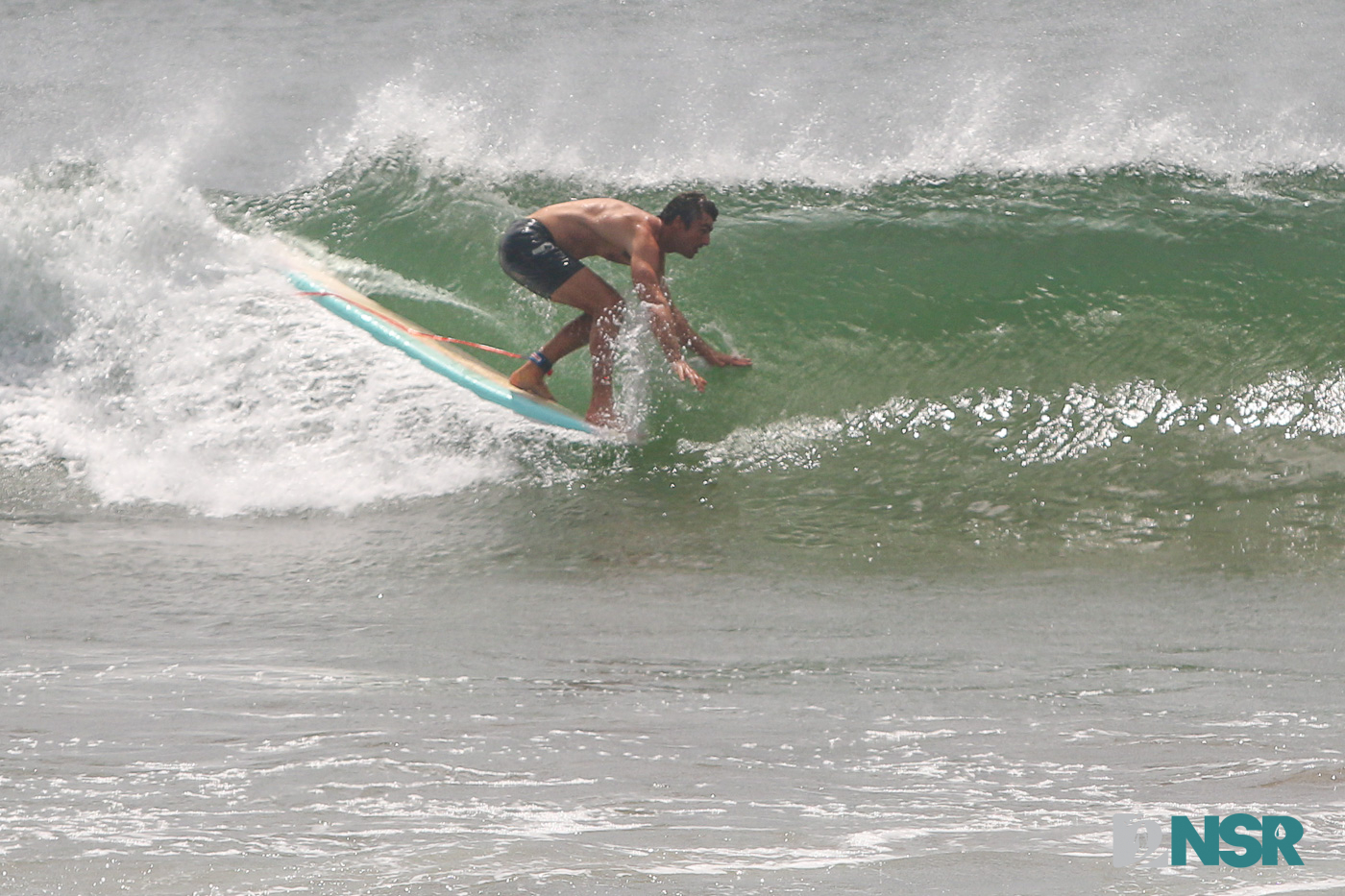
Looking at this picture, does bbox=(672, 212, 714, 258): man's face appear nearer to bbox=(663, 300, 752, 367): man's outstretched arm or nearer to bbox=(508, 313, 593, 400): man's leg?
bbox=(663, 300, 752, 367): man's outstretched arm

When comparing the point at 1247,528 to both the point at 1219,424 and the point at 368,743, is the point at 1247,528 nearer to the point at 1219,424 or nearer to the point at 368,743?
the point at 1219,424

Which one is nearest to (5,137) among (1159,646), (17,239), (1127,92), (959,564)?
(17,239)

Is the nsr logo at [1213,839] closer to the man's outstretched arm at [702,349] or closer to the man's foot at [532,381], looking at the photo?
the man's outstretched arm at [702,349]

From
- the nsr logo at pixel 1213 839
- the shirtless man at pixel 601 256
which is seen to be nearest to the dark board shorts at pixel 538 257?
the shirtless man at pixel 601 256

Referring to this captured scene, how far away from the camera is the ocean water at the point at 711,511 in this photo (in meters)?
2.41

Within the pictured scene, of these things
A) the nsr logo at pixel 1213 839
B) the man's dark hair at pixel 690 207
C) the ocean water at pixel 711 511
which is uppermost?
the man's dark hair at pixel 690 207

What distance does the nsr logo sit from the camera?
2.18 metres

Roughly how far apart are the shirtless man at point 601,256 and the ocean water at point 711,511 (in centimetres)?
14

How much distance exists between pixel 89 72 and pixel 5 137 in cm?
140

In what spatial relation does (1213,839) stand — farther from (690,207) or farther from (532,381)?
(532,381)

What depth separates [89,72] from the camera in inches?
492

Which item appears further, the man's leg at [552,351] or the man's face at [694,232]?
the man's leg at [552,351]

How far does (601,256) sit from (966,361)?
163 centimetres

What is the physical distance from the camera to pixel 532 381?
5.23m
